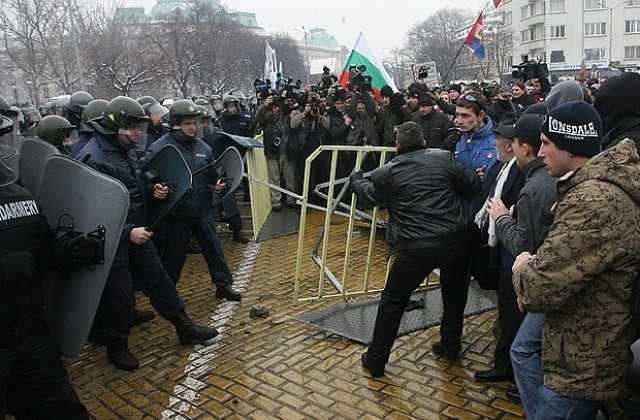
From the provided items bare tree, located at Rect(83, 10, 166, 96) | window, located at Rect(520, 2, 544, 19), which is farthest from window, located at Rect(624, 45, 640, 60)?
bare tree, located at Rect(83, 10, 166, 96)

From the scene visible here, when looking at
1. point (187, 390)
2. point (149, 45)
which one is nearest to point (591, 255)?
point (187, 390)

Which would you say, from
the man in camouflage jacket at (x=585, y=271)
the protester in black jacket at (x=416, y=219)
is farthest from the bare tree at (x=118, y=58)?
the man in camouflage jacket at (x=585, y=271)

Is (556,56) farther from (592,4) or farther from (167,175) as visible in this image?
(167,175)

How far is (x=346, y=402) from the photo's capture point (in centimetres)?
360

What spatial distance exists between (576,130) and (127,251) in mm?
3296

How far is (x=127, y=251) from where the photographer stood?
4273mm

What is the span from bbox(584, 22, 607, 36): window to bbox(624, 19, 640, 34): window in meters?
2.08

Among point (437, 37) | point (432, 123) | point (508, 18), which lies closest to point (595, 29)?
point (508, 18)

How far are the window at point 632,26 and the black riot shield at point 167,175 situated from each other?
228ft

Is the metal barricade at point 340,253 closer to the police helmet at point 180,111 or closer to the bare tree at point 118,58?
the police helmet at point 180,111

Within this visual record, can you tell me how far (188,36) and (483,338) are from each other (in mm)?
40388

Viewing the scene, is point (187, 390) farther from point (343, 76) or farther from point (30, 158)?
point (343, 76)

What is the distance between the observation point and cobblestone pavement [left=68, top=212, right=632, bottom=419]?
355 cm

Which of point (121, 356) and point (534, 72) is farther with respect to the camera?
point (534, 72)
